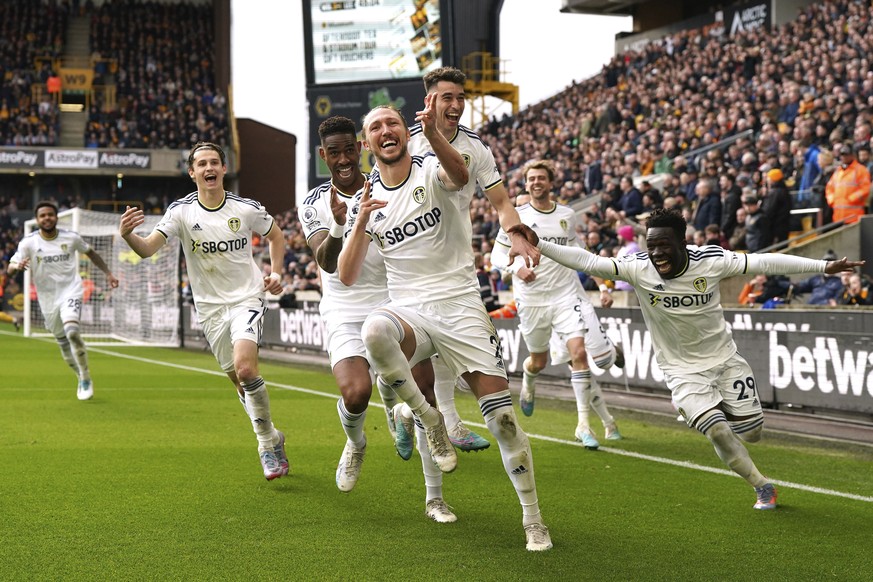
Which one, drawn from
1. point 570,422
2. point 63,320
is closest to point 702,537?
point 570,422

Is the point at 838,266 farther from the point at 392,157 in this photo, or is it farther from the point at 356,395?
the point at 356,395

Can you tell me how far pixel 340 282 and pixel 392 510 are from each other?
1.48 metres

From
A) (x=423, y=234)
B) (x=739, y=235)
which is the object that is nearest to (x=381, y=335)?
(x=423, y=234)

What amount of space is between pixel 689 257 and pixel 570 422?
5.07 m

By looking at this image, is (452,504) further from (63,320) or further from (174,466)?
(63,320)

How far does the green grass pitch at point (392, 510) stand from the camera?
5.20m

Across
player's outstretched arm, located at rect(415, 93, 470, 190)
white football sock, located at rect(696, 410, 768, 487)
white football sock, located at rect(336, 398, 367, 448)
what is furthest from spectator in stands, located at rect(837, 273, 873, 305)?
player's outstretched arm, located at rect(415, 93, 470, 190)

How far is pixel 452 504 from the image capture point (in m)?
6.80

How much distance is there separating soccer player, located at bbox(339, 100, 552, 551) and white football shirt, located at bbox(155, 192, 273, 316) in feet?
8.28

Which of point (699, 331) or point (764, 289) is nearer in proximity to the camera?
point (699, 331)

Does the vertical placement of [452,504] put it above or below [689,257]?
below

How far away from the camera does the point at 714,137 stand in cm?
2120

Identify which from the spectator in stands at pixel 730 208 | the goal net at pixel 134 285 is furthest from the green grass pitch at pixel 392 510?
the goal net at pixel 134 285

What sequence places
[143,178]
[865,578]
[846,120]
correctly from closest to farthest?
[865,578], [846,120], [143,178]
